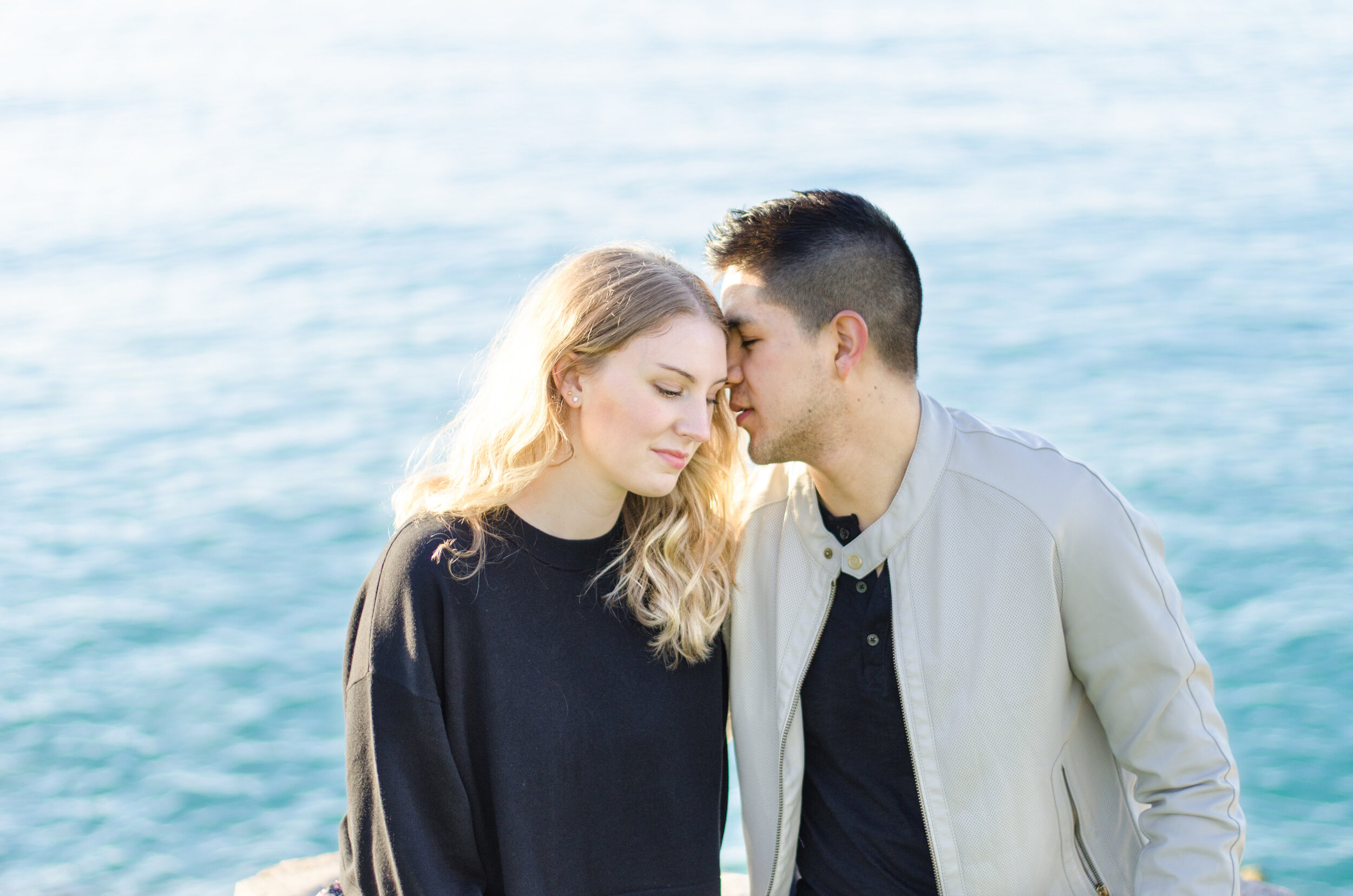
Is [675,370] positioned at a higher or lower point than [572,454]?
higher

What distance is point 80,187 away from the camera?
653 inches

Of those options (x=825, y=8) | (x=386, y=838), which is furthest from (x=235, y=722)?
(x=825, y=8)

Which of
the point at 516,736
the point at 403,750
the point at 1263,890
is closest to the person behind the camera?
the point at 403,750

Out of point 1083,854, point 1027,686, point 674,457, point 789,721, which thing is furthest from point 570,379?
point 1083,854

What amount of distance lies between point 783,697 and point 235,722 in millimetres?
5721

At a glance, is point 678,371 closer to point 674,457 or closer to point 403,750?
point 674,457

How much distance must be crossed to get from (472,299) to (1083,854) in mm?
11503

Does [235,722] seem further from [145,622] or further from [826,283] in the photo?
[826,283]

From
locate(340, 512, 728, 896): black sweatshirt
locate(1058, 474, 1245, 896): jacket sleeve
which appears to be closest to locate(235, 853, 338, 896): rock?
locate(340, 512, 728, 896): black sweatshirt

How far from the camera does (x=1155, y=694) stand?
7.50ft

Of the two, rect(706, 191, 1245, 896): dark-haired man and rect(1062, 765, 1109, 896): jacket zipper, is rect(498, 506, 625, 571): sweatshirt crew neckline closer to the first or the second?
rect(706, 191, 1245, 896): dark-haired man

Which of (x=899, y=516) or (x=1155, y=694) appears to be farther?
(x=899, y=516)

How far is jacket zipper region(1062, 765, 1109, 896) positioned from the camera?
241 centimetres

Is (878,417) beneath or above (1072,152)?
beneath
